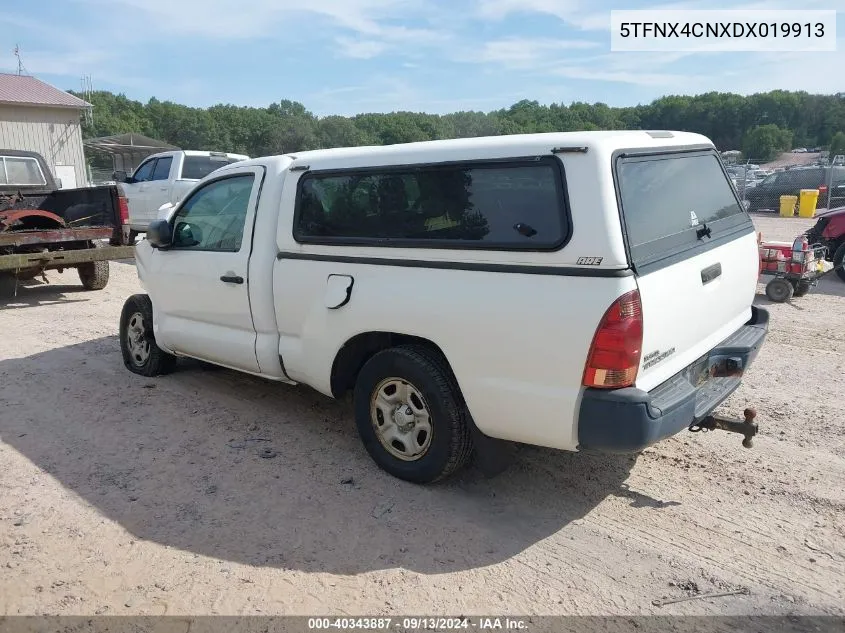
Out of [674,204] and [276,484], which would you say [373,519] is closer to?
[276,484]

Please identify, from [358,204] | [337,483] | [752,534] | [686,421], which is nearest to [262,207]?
[358,204]

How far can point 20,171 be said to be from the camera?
1028cm

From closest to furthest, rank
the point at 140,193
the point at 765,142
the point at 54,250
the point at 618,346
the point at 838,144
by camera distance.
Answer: the point at 618,346, the point at 54,250, the point at 140,193, the point at 765,142, the point at 838,144

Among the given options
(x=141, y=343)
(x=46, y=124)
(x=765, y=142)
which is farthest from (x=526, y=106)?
(x=141, y=343)

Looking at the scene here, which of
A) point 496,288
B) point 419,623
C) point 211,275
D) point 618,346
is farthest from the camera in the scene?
point 211,275

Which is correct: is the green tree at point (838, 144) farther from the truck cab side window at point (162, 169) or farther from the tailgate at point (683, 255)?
the tailgate at point (683, 255)

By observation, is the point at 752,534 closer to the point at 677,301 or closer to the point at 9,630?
the point at 677,301

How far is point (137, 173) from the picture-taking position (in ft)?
48.2

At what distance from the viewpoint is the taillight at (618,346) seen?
2967mm

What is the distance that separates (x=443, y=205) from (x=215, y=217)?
2204mm

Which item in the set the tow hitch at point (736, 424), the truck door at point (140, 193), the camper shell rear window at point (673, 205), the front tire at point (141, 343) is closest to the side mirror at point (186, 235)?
the front tire at point (141, 343)

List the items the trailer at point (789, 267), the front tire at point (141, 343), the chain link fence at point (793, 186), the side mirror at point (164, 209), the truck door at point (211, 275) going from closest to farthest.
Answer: the truck door at point (211, 275) → the front tire at point (141, 343) → the trailer at point (789, 267) → the side mirror at point (164, 209) → the chain link fence at point (793, 186)

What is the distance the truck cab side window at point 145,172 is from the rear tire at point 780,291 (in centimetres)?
1206

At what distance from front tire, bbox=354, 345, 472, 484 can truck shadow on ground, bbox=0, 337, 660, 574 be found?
167mm
